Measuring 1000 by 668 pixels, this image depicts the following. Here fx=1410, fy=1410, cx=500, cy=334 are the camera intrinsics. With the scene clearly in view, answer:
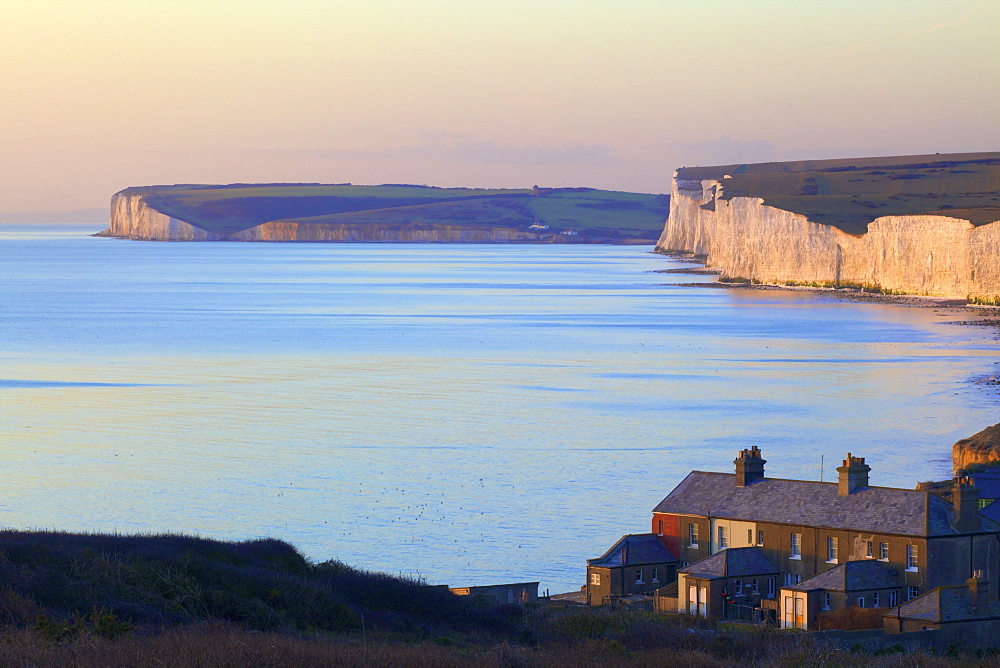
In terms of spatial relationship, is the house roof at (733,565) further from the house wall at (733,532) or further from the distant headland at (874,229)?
the distant headland at (874,229)

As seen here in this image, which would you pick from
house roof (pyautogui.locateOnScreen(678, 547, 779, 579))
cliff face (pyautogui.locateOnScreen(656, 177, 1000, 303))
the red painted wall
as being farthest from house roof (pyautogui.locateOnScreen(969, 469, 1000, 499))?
cliff face (pyautogui.locateOnScreen(656, 177, 1000, 303))

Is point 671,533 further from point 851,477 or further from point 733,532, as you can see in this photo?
point 851,477

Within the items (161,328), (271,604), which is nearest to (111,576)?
(271,604)

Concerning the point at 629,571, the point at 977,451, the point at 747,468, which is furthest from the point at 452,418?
the point at 629,571

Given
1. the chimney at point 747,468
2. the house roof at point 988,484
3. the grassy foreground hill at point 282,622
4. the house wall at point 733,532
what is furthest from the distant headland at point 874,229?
the grassy foreground hill at point 282,622

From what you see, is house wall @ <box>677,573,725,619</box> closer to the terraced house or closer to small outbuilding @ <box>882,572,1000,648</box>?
the terraced house

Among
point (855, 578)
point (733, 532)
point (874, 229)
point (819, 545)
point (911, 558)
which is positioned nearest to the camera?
point (855, 578)
